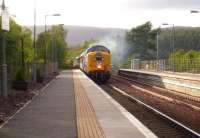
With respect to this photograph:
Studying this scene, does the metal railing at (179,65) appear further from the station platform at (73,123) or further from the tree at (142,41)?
the tree at (142,41)

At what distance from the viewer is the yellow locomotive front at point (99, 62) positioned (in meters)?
53.2

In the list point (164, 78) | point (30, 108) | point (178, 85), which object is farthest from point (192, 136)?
point (164, 78)

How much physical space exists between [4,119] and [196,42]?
4559 inches

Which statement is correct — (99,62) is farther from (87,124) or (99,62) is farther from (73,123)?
(87,124)

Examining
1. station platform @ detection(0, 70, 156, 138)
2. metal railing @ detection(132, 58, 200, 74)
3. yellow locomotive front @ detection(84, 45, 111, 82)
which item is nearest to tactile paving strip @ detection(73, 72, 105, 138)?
station platform @ detection(0, 70, 156, 138)

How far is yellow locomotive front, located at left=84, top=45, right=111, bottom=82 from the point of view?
2095 inches

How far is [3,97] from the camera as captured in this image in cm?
2516

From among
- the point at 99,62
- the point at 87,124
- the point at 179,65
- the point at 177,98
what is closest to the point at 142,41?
the point at 179,65

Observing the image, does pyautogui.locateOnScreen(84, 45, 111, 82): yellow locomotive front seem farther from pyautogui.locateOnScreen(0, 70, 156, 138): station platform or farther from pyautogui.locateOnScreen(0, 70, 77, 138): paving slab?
pyautogui.locateOnScreen(0, 70, 77, 138): paving slab

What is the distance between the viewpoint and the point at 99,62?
5344cm

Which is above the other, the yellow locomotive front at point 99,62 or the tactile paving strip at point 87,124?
the yellow locomotive front at point 99,62

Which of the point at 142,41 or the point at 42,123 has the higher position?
the point at 142,41

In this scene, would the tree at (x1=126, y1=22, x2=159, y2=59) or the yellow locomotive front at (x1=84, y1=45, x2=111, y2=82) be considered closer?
the yellow locomotive front at (x1=84, y1=45, x2=111, y2=82)


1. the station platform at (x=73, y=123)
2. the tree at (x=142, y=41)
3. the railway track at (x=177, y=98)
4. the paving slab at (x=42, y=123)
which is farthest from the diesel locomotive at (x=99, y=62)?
the tree at (x=142, y=41)
